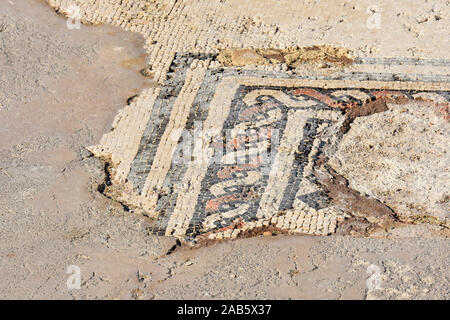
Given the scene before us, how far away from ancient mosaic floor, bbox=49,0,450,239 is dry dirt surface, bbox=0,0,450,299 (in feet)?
0.13

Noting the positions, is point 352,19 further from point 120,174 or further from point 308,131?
point 120,174

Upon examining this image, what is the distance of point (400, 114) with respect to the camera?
40.9 ft

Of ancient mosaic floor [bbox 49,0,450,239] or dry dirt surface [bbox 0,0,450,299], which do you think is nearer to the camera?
dry dirt surface [bbox 0,0,450,299]

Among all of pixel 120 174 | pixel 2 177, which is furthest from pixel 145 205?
pixel 2 177

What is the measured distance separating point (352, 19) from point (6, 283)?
7.58m

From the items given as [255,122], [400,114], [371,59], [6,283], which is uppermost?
[371,59]

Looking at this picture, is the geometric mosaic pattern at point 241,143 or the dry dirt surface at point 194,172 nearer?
the dry dirt surface at point 194,172

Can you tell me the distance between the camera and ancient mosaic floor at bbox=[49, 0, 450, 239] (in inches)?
427

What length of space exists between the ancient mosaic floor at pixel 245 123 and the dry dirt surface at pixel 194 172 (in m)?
0.04

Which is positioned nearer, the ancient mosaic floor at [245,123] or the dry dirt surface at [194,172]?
the dry dirt surface at [194,172]

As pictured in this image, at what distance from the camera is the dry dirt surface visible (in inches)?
384

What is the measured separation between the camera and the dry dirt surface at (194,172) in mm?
9758

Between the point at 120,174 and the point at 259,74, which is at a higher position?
the point at 259,74

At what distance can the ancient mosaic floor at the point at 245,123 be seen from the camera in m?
10.8
